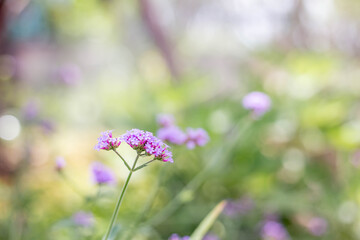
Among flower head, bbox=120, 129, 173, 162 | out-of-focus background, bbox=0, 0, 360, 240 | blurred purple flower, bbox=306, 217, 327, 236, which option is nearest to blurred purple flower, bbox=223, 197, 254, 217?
out-of-focus background, bbox=0, 0, 360, 240

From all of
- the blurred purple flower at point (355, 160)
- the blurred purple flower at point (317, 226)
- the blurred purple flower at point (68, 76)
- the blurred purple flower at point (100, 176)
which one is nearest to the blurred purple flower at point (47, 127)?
the blurred purple flower at point (68, 76)

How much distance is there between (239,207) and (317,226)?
1.01ft

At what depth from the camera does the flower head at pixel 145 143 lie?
19.7 inches

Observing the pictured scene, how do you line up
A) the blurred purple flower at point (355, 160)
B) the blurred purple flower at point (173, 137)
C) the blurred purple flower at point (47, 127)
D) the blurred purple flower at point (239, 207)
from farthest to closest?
the blurred purple flower at point (355, 160)
the blurred purple flower at point (239, 207)
the blurred purple flower at point (47, 127)
the blurred purple flower at point (173, 137)

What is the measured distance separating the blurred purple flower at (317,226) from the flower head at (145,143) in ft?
3.73

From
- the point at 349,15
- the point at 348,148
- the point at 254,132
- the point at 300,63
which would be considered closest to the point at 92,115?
the point at 254,132

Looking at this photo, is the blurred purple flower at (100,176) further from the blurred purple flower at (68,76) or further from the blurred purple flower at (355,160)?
the blurred purple flower at (355,160)

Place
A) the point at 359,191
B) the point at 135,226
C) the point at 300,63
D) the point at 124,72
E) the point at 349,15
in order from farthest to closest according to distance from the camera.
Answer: the point at 124,72, the point at 349,15, the point at 300,63, the point at 359,191, the point at 135,226

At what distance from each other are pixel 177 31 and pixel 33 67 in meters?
1.54

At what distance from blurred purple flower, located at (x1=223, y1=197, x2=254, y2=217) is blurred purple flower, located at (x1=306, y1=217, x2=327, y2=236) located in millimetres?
233

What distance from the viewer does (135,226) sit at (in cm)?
83

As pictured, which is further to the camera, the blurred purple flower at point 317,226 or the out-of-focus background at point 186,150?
the blurred purple flower at point 317,226

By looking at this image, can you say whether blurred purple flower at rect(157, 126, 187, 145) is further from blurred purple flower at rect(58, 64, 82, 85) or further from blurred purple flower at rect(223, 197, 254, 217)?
blurred purple flower at rect(58, 64, 82, 85)

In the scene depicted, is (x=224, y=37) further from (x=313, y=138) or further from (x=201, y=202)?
(x=201, y=202)
